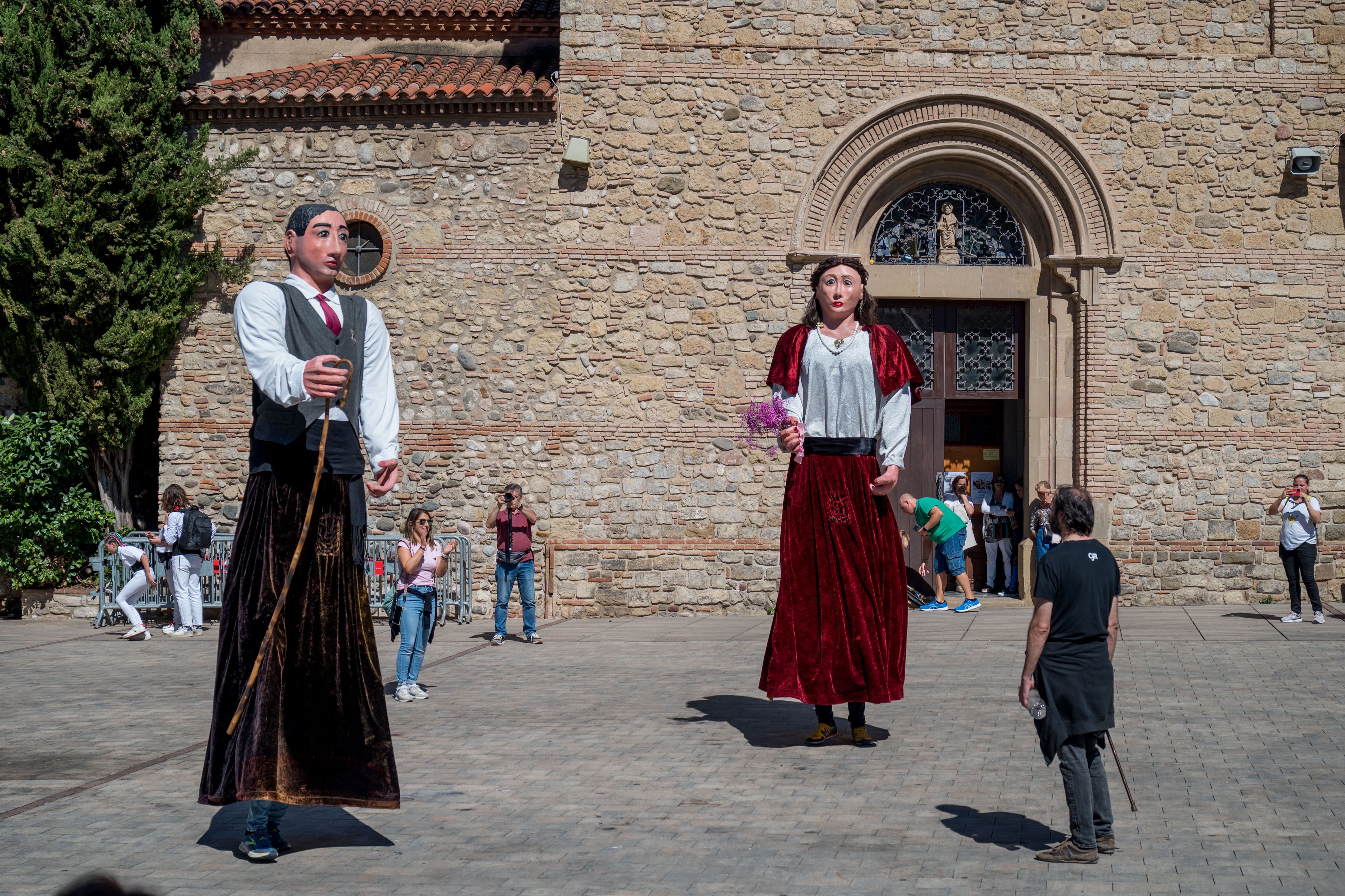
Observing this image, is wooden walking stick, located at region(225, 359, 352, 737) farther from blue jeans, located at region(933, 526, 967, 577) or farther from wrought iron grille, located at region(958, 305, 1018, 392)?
wrought iron grille, located at region(958, 305, 1018, 392)

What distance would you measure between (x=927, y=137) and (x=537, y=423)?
5.84m

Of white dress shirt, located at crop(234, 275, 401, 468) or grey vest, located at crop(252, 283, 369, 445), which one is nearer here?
white dress shirt, located at crop(234, 275, 401, 468)

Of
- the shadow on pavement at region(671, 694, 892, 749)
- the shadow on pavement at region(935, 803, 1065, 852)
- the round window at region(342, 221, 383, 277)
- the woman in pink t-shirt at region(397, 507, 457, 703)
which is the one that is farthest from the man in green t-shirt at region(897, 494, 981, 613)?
the shadow on pavement at region(935, 803, 1065, 852)

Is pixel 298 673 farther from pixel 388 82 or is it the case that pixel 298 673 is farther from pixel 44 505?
pixel 388 82

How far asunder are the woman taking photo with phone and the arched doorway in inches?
99.1

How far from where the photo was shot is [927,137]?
52.5ft

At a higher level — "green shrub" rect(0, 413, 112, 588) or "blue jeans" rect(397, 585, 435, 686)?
"green shrub" rect(0, 413, 112, 588)

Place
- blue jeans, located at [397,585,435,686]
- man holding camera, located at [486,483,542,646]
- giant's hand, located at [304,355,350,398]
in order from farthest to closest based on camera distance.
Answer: man holding camera, located at [486,483,542,646] < blue jeans, located at [397,585,435,686] < giant's hand, located at [304,355,350,398]

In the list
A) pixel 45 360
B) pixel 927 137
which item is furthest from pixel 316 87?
pixel 927 137

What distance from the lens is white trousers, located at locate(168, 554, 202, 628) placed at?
560 inches

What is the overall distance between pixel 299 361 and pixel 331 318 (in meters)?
0.39

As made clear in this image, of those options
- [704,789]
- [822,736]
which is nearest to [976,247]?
[822,736]

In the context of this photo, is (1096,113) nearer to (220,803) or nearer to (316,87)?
(316,87)

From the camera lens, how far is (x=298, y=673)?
5.33 m
